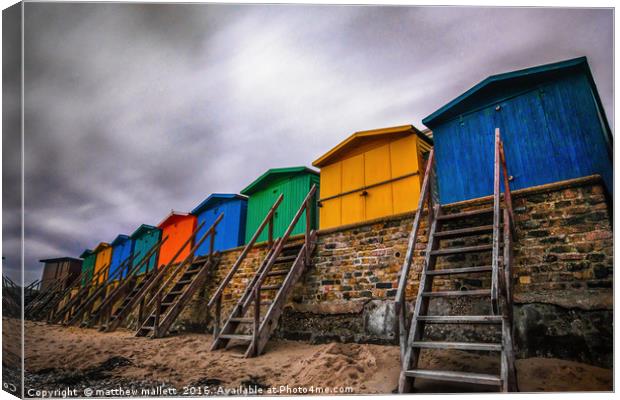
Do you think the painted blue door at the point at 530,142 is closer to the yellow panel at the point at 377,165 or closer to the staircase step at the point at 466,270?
the yellow panel at the point at 377,165

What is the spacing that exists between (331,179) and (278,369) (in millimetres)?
5783

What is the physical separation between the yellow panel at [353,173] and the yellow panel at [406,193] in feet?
3.17

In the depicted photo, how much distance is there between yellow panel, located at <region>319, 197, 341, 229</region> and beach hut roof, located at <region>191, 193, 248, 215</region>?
13.6 ft

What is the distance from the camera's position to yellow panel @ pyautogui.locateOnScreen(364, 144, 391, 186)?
813 cm

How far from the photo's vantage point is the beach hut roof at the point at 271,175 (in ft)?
34.2

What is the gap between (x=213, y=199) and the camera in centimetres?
1295

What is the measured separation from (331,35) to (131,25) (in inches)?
96.8

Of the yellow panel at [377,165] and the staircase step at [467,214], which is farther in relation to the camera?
the yellow panel at [377,165]

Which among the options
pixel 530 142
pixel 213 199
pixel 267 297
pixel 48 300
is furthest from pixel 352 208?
pixel 48 300

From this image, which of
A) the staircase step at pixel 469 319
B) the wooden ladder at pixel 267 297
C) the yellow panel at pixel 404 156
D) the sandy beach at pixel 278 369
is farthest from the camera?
the yellow panel at pixel 404 156

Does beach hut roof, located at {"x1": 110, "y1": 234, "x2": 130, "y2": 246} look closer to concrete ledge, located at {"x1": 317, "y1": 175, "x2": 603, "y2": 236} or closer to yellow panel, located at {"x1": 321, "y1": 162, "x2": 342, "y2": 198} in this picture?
yellow panel, located at {"x1": 321, "y1": 162, "x2": 342, "y2": 198}

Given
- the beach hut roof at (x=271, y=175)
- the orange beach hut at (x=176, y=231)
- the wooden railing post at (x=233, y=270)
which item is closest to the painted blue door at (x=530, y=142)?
the wooden railing post at (x=233, y=270)

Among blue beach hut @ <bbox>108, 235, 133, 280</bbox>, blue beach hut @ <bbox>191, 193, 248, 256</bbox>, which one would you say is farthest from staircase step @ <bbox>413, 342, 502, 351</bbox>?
blue beach hut @ <bbox>108, 235, 133, 280</bbox>

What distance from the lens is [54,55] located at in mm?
4312
